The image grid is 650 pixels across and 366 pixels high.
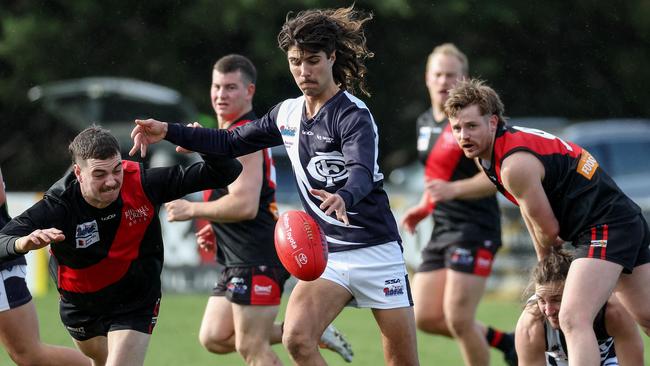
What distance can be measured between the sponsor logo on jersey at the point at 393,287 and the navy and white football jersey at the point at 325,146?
0.21m

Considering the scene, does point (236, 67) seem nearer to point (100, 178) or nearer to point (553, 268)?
point (100, 178)

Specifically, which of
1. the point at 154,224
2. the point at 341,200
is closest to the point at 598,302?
the point at 341,200

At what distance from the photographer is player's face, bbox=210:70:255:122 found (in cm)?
704

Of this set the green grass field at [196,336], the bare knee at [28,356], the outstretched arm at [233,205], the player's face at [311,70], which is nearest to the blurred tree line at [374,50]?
the green grass field at [196,336]

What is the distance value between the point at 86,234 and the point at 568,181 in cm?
251

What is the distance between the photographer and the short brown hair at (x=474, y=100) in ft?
19.3

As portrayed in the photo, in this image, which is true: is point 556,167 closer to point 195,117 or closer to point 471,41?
point 195,117

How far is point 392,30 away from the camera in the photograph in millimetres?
20656

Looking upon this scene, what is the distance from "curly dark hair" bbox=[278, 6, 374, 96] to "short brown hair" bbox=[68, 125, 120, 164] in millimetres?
1005

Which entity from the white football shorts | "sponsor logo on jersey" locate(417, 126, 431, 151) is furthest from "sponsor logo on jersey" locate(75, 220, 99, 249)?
"sponsor logo on jersey" locate(417, 126, 431, 151)

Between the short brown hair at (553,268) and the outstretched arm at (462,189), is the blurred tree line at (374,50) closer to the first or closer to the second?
the outstretched arm at (462,189)

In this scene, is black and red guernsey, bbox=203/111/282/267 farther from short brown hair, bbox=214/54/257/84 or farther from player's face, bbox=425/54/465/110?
player's face, bbox=425/54/465/110

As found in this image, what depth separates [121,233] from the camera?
591cm

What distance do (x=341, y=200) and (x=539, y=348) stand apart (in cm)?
165
